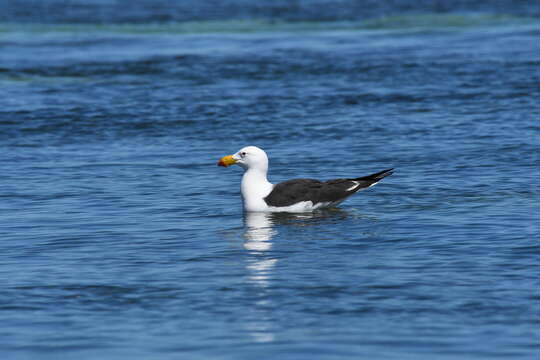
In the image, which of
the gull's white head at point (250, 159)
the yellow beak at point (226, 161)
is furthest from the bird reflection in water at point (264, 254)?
the yellow beak at point (226, 161)

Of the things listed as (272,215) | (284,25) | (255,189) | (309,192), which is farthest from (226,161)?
(284,25)

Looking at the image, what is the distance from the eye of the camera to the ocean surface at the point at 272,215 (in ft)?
33.8

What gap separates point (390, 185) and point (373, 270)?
5.54 metres

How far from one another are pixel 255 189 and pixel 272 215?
18.0 inches

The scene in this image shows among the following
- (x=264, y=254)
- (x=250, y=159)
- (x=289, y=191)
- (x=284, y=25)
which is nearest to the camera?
(x=264, y=254)

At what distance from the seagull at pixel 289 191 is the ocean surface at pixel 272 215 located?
18 centimetres

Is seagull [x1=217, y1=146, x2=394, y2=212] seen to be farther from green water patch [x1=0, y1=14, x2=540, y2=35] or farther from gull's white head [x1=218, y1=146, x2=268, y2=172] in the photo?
green water patch [x1=0, y1=14, x2=540, y2=35]

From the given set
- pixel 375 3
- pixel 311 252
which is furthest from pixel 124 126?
pixel 375 3

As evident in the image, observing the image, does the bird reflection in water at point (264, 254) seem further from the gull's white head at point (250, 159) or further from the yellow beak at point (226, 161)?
the yellow beak at point (226, 161)

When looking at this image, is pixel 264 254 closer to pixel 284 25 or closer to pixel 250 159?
pixel 250 159

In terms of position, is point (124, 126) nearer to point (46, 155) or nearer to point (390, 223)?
point (46, 155)

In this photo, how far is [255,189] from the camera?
16.2m

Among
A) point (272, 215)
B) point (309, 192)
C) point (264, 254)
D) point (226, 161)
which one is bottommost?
point (272, 215)

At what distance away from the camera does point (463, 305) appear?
10891mm
